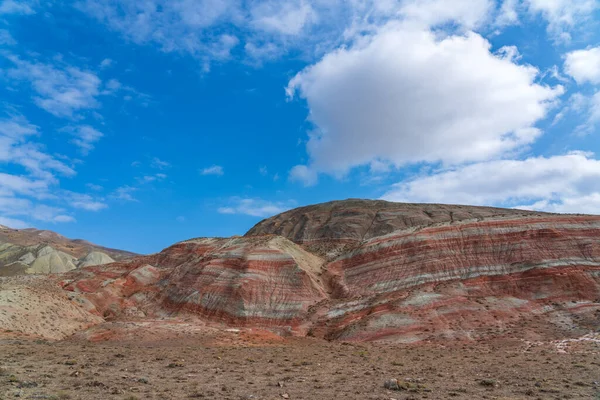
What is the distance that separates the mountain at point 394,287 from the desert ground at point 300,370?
3.47 m

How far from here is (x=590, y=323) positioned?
28938 millimetres

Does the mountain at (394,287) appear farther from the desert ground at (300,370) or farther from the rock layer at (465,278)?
the desert ground at (300,370)

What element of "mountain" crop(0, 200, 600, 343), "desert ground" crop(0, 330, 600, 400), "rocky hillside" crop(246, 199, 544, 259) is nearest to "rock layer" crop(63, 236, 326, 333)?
"mountain" crop(0, 200, 600, 343)

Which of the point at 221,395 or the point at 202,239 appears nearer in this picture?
the point at 221,395

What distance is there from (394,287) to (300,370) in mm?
22695

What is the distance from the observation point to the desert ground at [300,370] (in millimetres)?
13641

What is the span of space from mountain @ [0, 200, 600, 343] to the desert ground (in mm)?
3471

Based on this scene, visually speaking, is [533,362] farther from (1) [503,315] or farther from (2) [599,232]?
(2) [599,232]

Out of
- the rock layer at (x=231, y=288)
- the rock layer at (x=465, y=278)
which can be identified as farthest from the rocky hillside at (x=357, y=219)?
the rock layer at (x=465, y=278)

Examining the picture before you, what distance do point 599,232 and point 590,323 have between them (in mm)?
13638

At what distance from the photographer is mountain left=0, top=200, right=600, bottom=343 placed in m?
31.8

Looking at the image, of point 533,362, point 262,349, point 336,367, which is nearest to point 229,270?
point 262,349

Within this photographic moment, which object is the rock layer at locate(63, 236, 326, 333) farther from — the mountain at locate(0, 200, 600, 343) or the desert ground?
the desert ground

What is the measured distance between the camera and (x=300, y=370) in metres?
19.0
